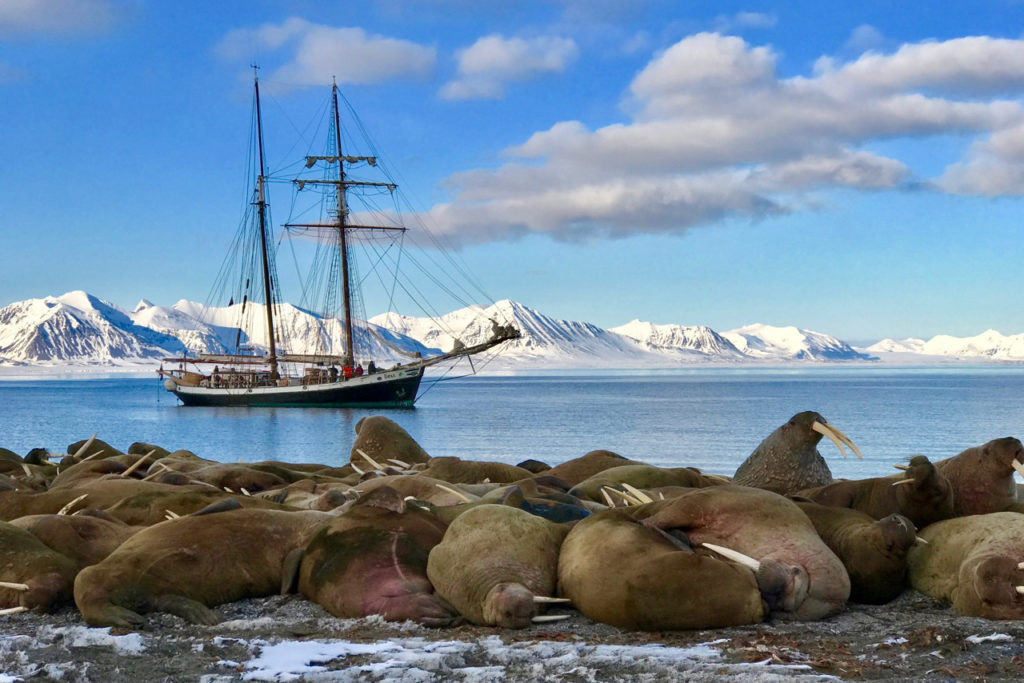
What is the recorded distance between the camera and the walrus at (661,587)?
19.2 feet

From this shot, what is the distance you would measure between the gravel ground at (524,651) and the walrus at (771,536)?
0.15 metres

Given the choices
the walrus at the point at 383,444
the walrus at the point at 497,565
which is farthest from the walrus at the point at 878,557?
the walrus at the point at 383,444

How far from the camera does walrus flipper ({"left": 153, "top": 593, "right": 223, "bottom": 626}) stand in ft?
21.3

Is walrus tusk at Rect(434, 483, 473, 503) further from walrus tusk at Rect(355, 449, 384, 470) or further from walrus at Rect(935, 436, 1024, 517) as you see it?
walrus at Rect(935, 436, 1024, 517)

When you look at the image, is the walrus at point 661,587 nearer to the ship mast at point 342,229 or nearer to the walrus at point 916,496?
the walrus at point 916,496

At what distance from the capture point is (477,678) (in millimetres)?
5230

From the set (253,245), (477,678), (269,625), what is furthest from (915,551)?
(253,245)

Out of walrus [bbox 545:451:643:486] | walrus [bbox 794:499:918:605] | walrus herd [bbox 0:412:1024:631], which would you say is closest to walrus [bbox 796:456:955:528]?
walrus herd [bbox 0:412:1024:631]

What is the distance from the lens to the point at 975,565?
6.14 metres

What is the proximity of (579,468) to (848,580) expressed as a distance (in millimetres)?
5717

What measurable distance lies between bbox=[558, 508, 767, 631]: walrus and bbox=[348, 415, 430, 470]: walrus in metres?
7.38

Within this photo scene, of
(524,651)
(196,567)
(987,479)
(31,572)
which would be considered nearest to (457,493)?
(196,567)

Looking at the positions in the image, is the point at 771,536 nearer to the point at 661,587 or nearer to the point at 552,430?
the point at 661,587

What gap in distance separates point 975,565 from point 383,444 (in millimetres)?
8891
